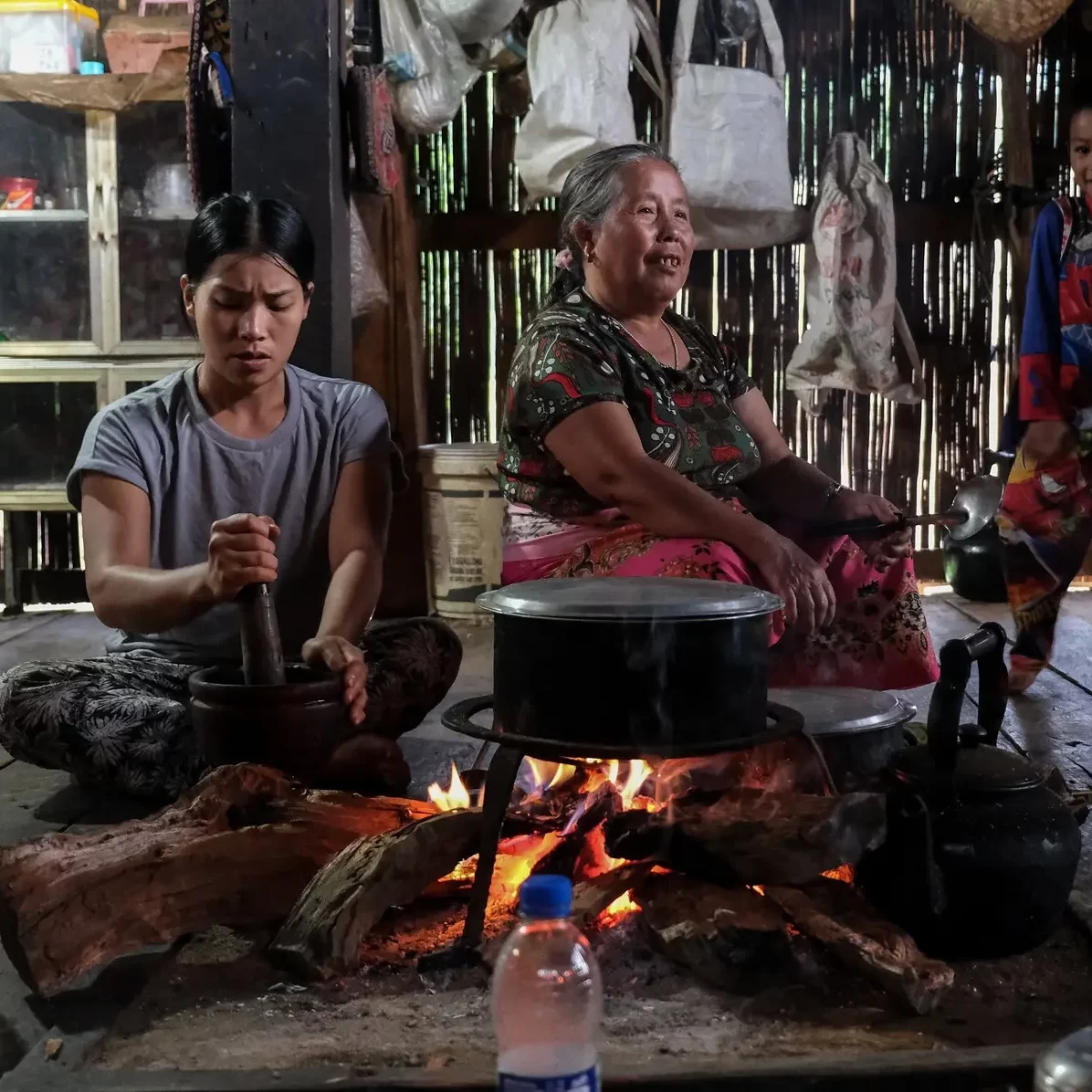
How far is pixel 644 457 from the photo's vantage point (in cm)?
281

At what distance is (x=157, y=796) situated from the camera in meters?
3.05

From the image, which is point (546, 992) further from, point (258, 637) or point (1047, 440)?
point (1047, 440)

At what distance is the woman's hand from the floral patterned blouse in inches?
56.0

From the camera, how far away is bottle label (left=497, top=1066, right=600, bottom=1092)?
1.39m

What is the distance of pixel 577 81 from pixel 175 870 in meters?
4.02

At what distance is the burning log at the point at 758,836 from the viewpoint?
2.06 metres

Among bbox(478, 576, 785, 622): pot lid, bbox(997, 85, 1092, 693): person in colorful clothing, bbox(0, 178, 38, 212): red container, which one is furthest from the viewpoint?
Answer: bbox(0, 178, 38, 212): red container

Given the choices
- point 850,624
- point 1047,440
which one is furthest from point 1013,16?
point 850,624

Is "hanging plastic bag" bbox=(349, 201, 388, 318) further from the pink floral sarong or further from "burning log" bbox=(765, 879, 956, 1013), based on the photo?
"burning log" bbox=(765, 879, 956, 1013)

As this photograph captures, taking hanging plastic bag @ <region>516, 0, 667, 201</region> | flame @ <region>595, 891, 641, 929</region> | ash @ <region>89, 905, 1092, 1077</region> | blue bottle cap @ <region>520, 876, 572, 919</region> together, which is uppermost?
hanging plastic bag @ <region>516, 0, 667, 201</region>

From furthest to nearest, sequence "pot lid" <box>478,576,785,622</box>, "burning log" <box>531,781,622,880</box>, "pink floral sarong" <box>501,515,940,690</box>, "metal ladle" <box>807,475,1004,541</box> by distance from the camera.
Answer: "pink floral sarong" <box>501,515,940,690</box>
"metal ladle" <box>807,475,1004,541</box>
"burning log" <box>531,781,622,880</box>
"pot lid" <box>478,576,785,622</box>

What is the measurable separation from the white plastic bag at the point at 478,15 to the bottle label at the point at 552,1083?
467cm

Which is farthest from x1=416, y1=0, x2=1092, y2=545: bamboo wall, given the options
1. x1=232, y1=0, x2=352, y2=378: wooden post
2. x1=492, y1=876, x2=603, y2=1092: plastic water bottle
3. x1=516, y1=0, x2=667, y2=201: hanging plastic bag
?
x1=492, y1=876, x2=603, y2=1092: plastic water bottle

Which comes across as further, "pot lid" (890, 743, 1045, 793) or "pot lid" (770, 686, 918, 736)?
"pot lid" (770, 686, 918, 736)
